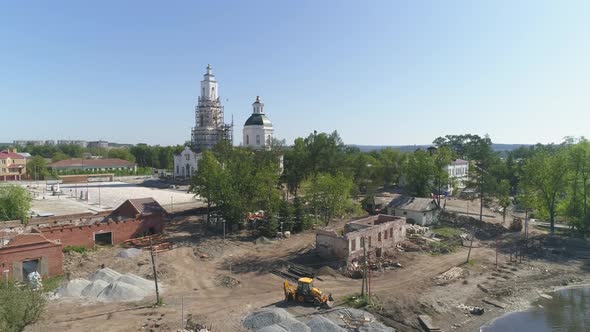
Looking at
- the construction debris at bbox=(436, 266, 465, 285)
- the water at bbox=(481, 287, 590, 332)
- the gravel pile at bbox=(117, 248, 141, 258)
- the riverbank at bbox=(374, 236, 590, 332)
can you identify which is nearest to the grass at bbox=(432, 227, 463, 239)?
the riverbank at bbox=(374, 236, 590, 332)

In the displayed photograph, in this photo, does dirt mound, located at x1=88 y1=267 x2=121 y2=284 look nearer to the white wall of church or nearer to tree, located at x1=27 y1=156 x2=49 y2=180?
the white wall of church

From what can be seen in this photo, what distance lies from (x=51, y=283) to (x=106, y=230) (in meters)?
8.05

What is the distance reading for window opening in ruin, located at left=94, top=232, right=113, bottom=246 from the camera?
3178cm

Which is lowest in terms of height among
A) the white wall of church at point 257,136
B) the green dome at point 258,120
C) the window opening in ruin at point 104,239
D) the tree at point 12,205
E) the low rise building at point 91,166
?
the window opening in ruin at point 104,239

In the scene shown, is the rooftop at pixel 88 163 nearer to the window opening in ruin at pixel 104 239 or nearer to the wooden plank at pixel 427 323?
the window opening in ruin at pixel 104 239

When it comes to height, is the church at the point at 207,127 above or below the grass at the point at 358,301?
above

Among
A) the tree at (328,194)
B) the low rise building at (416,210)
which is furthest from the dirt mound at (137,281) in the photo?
the low rise building at (416,210)

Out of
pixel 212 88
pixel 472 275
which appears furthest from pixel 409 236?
pixel 212 88

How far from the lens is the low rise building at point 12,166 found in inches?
3152

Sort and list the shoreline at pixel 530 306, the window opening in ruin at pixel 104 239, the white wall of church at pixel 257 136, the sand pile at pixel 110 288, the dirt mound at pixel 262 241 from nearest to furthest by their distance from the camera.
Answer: the shoreline at pixel 530 306 → the sand pile at pixel 110 288 → the window opening in ruin at pixel 104 239 → the dirt mound at pixel 262 241 → the white wall of church at pixel 257 136

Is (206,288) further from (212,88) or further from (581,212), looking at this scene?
(212,88)

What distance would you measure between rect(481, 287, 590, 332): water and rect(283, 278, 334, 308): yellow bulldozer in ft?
27.2

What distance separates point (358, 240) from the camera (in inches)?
1131

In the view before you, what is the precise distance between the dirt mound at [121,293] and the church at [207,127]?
51.8 metres
